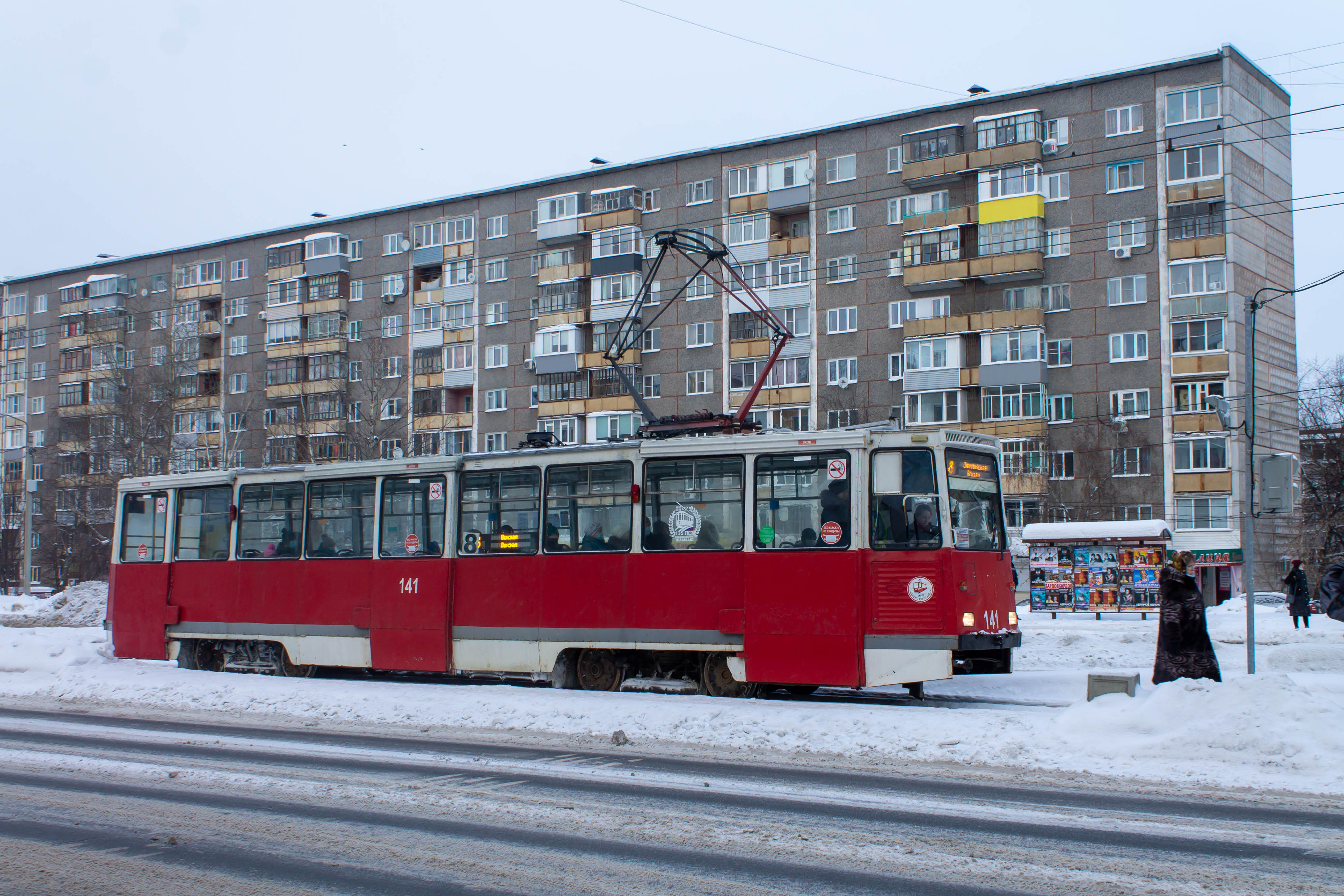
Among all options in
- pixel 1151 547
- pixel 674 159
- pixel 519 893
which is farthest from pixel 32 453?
pixel 519 893

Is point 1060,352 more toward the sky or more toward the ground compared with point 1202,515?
more toward the sky

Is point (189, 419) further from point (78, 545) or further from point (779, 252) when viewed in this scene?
point (779, 252)

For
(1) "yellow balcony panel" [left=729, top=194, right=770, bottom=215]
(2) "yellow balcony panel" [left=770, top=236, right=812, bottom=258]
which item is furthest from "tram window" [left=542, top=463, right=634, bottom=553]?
(1) "yellow balcony panel" [left=729, top=194, right=770, bottom=215]

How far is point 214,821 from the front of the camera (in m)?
8.12

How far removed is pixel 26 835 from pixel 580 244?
58747 mm

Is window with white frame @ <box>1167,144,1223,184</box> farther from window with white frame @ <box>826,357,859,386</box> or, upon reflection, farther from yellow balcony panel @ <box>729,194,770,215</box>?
Answer: yellow balcony panel @ <box>729,194,770,215</box>

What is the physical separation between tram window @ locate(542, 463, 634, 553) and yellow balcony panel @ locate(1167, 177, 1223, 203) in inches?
1694

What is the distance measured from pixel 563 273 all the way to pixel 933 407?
22.0m

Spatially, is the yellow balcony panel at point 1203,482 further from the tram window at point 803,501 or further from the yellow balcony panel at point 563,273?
the tram window at point 803,501

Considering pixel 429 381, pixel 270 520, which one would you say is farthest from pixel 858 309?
pixel 270 520

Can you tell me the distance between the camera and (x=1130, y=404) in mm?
51719

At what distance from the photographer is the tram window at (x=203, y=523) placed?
771 inches

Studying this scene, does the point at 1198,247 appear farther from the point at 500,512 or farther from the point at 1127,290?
the point at 500,512

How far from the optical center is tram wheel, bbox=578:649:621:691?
1556 cm
